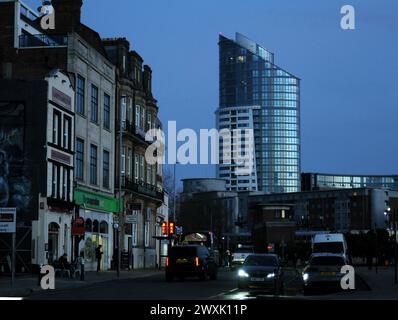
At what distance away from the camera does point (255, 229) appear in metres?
148

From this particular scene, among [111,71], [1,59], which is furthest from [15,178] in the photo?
[111,71]

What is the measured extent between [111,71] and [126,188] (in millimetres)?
10234

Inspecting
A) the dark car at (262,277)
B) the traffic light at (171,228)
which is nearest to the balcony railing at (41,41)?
the traffic light at (171,228)

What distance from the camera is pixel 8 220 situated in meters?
29.8

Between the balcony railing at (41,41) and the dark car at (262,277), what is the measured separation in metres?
30.5

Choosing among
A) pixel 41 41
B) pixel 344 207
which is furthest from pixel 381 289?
pixel 344 207

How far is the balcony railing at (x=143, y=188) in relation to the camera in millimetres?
64131

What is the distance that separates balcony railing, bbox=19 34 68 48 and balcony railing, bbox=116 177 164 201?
14275 millimetres

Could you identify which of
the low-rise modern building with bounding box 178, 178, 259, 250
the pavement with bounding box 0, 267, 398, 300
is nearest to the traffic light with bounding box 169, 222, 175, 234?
the pavement with bounding box 0, 267, 398, 300

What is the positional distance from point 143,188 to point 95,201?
43.0ft

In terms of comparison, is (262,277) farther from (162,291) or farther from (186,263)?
(186,263)


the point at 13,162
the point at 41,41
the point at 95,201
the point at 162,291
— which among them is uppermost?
the point at 41,41

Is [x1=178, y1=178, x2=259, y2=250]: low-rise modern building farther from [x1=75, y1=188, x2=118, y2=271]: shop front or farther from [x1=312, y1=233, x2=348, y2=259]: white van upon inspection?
[x1=312, y1=233, x2=348, y2=259]: white van
